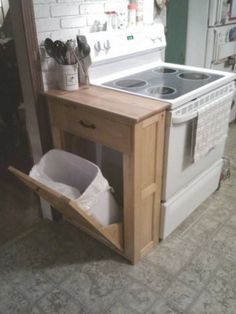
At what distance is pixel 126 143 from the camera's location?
1.40 m

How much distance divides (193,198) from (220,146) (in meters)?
0.42

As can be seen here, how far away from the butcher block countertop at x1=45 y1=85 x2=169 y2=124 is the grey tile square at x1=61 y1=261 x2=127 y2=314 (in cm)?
88

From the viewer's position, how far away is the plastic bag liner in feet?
4.88

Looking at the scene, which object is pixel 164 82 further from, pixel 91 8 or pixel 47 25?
pixel 47 25

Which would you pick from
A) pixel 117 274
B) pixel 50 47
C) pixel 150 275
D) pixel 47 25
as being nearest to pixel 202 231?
pixel 150 275

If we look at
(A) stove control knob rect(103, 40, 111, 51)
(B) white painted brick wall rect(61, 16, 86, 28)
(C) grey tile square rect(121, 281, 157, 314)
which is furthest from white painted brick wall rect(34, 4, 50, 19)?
(C) grey tile square rect(121, 281, 157, 314)

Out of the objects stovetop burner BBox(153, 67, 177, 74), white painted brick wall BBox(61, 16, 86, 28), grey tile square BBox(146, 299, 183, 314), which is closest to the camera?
grey tile square BBox(146, 299, 183, 314)

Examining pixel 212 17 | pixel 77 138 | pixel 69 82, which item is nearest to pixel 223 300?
pixel 77 138

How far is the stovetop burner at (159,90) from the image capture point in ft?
5.35

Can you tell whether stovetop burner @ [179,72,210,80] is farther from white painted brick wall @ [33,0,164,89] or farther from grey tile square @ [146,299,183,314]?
grey tile square @ [146,299,183,314]

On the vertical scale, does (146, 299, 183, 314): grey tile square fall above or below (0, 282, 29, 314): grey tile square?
below

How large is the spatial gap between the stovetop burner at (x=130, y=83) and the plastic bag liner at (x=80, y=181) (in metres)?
0.50

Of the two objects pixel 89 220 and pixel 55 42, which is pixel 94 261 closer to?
pixel 89 220

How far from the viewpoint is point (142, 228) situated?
5.60ft
